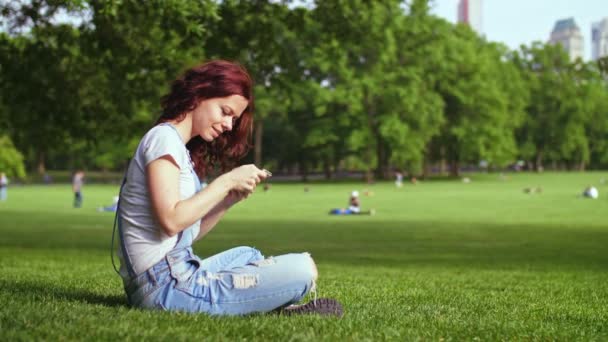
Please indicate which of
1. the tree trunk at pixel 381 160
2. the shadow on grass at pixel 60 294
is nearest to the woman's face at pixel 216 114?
the shadow on grass at pixel 60 294

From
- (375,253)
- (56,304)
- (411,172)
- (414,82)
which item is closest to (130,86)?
(375,253)

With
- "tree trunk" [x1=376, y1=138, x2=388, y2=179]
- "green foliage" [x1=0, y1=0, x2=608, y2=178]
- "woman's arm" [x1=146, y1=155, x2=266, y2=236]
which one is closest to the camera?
"woman's arm" [x1=146, y1=155, x2=266, y2=236]

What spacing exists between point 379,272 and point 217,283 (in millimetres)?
8058

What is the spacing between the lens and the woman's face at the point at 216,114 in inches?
193

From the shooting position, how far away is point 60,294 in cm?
611

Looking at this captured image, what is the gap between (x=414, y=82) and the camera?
70125 millimetres

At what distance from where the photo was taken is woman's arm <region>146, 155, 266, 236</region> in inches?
180

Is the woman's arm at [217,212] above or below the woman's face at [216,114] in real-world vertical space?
below

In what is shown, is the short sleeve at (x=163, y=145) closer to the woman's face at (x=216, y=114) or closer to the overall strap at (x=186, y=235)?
the overall strap at (x=186, y=235)

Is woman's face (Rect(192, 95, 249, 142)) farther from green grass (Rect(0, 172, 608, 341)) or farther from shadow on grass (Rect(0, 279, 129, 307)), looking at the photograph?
shadow on grass (Rect(0, 279, 129, 307))

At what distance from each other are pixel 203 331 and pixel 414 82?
220ft

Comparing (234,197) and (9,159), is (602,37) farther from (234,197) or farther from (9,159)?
(9,159)

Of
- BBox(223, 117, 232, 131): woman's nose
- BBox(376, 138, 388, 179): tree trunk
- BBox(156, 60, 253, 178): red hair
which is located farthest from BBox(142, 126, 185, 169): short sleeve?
BBox(376, 138, 388, 179): tree trunk

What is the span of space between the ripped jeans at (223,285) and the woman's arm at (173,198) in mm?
330
